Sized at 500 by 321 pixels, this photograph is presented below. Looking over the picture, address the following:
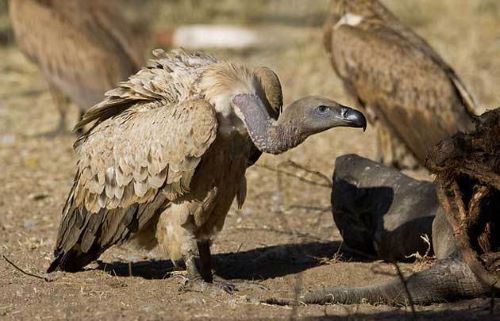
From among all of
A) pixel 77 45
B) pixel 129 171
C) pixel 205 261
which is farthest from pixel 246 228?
pixel 77 45

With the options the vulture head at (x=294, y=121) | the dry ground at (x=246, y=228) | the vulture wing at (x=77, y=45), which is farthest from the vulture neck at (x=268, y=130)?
the vulture wing at (x=77, y=45)

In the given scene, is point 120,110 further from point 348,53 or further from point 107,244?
point 348,53

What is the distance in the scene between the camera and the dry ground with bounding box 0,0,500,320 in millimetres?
4926

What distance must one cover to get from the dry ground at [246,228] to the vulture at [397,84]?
57cm

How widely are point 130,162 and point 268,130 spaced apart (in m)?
0.84

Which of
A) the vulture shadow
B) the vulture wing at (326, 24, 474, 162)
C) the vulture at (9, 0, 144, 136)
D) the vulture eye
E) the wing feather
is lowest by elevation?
the vulture shadow

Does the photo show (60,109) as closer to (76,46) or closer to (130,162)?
(76,46)

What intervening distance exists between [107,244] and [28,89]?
7.44 m

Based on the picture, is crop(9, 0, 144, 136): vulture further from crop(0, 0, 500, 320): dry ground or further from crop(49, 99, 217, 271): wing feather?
crop(49, 99, 217, 271): wing feather

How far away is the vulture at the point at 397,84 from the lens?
8.73 meters

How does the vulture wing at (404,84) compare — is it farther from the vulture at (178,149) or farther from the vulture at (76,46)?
the vulture at (178,149)

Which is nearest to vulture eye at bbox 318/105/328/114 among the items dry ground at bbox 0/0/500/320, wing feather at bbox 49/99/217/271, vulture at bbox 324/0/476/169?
wing feather at bbox 49/99/217/271

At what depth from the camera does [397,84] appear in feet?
29.4

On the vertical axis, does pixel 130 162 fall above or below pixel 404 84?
below
